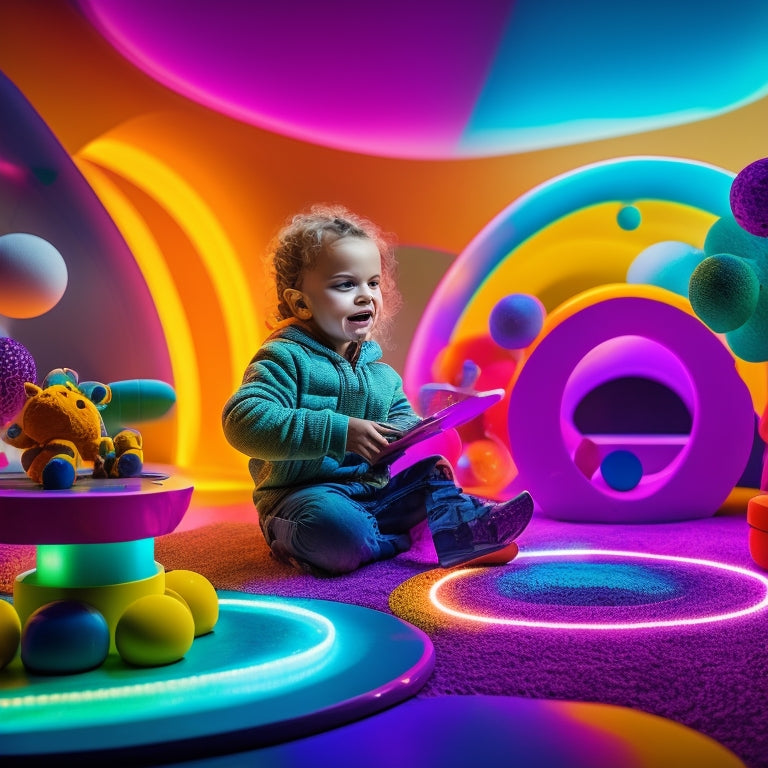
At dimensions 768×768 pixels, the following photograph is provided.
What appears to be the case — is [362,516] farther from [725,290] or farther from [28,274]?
[28,274]

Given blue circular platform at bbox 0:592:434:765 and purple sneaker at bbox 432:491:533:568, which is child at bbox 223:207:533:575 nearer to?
purple sneaker at bbox 432:491:533:568

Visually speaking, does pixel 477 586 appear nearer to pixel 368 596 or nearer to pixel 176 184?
pixel 368 596

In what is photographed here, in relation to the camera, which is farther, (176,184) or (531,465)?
(176,184)

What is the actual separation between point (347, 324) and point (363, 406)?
0.19 metres

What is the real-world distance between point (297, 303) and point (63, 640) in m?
1.13

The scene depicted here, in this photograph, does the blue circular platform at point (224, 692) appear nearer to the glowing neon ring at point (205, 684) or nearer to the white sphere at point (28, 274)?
the glowing neon ring at point (205, 684)

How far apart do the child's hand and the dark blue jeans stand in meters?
0.13

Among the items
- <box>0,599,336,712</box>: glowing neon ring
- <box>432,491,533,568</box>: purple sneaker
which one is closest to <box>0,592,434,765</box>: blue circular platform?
<box>0,599,336,712</box>: glowing neon ring

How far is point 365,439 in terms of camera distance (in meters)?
1.79

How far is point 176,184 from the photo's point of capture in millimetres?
2975

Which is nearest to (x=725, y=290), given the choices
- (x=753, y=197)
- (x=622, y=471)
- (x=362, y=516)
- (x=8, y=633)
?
(x=753, y=197)

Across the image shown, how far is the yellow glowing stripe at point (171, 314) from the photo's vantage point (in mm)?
2949

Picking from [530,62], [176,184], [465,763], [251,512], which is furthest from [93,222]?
[465,763]

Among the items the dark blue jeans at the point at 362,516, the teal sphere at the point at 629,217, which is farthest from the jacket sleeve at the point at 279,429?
the teal sphere at the point at 629,217
